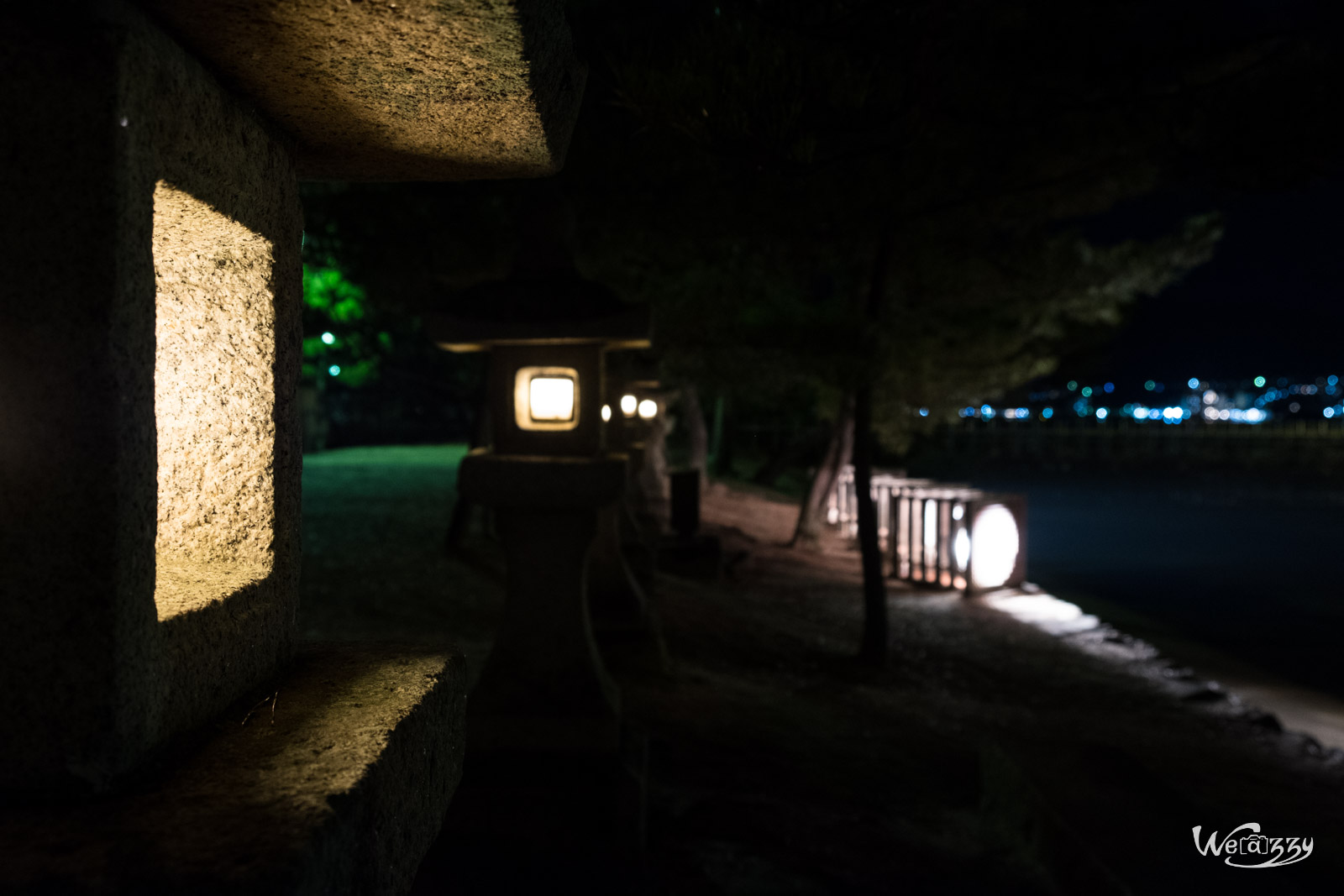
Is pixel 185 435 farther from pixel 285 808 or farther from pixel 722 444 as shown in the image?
pixel 722 444

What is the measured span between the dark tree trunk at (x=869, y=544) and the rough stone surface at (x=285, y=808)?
255 inches

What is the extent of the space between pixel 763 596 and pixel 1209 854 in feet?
23.0

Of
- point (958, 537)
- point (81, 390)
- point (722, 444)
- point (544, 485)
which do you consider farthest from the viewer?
point (722, 444)

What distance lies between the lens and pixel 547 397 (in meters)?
4.68

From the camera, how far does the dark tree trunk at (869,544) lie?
24.4 feet

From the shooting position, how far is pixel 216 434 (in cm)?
123

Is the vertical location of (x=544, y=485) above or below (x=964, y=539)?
above

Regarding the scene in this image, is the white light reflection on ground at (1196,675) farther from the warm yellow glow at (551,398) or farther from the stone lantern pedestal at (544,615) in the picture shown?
the warm yellow glow at (551,398)

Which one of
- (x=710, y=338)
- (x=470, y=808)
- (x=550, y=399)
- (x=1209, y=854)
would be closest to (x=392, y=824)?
(x=470, y=808)

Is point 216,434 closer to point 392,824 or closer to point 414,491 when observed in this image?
point 392,824

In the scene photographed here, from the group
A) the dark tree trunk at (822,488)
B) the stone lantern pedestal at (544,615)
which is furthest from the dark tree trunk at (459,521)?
the dark tree trunk at (822,488)

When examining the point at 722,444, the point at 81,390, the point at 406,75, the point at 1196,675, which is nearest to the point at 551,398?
the point at 406,75

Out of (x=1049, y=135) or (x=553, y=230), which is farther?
(x=1049, y=135)

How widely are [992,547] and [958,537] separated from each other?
42cm
